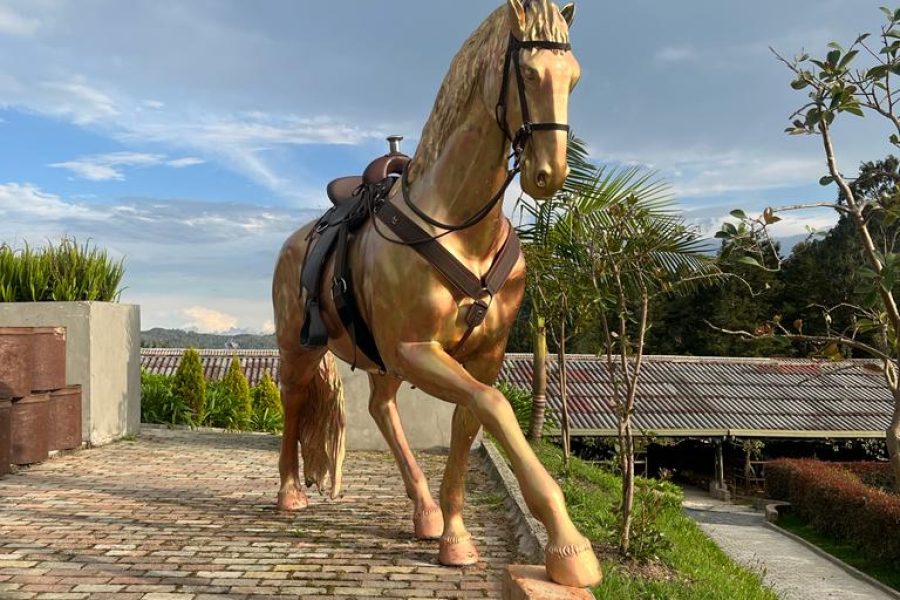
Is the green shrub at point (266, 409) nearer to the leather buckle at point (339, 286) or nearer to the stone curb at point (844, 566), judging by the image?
the leather buckle at point (339, 286)

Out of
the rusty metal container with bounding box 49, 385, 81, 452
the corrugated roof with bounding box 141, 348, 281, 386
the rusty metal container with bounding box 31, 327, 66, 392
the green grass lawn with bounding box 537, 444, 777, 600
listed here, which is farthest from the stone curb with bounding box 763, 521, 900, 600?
the corrugated roof with bounding box 141, 348, 281, 386

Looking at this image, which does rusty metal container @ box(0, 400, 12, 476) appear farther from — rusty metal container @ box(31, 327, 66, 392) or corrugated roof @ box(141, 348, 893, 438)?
corrugated roof @ box(141, 348, 893, 438)

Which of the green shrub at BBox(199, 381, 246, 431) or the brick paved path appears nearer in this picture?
the brick paved path

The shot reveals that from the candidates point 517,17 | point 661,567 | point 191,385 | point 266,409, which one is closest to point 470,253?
point 517,17

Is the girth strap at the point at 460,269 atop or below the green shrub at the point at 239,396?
atop

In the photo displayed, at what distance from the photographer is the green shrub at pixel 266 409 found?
1256 cm

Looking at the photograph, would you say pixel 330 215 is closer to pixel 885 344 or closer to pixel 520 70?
Answer: pixel 520 70

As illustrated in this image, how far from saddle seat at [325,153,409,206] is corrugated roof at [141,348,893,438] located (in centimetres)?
1469

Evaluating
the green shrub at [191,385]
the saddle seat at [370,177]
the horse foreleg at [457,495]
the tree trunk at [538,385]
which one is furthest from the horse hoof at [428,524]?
the green shrub at [191,385]

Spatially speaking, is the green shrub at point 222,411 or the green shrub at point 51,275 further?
the green shrub at point 222,411

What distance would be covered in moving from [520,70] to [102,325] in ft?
23.2

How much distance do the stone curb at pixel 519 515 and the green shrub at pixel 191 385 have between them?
6349 millimetres

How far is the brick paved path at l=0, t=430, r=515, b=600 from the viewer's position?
11.4 feet

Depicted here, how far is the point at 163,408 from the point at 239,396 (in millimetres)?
1410
